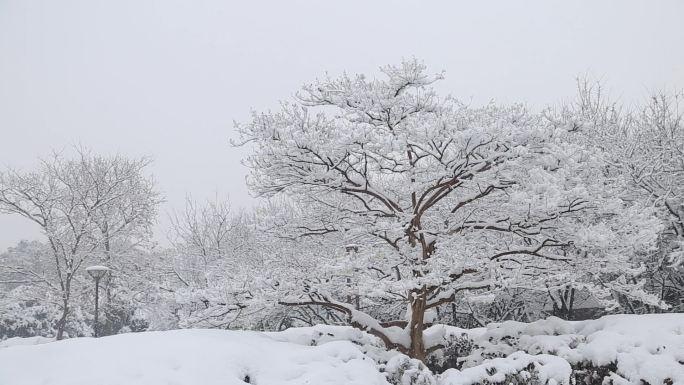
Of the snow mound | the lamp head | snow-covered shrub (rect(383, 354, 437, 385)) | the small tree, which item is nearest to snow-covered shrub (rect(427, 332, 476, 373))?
snow-covered shrub (rect(383, 354, 437, 385))

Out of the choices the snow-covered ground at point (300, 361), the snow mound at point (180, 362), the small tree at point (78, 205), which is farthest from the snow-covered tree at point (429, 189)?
the small tree at point (78, 205)

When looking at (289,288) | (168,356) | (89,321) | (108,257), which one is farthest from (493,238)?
(89,321)

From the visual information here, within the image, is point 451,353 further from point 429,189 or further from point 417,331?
point 429,189

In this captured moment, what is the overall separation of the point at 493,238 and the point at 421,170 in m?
2.34

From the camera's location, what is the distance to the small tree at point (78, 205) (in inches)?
781

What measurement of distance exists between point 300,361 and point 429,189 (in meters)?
4.00

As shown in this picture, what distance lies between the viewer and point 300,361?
6035 millimetres

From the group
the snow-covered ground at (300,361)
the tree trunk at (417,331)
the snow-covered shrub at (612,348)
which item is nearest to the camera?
the snow-covered ground at (300,361)

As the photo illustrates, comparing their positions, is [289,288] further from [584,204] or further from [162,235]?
[162,235]

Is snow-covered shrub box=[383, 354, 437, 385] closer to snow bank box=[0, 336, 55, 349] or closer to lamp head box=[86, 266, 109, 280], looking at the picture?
lamp head box=[86, 266, 109, 280]

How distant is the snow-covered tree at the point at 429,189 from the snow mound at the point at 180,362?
1.48m

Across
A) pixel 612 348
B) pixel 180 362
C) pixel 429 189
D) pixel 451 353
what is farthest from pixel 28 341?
pixel 612 348

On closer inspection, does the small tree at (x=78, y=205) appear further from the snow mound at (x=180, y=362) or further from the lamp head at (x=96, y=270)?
the snow mound at (x=180, y=362)

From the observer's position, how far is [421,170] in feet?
27.0
